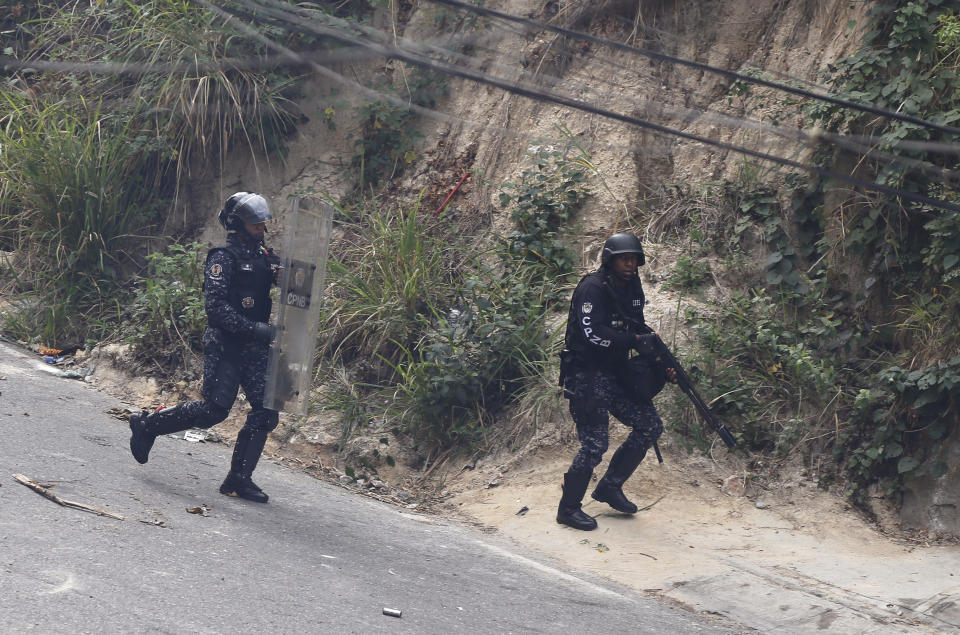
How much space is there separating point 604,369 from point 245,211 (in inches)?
99.3

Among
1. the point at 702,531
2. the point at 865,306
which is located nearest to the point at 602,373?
the point at 702,531

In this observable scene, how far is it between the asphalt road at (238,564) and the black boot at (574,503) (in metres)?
0.46

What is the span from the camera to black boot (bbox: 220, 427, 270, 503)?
579 centimetres

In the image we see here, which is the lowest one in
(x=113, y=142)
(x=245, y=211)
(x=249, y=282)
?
(x=249, y=282)

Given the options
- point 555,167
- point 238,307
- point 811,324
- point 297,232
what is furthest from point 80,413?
point 811,324

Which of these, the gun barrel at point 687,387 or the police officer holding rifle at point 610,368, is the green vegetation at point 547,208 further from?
the gun barrel at point 687,387

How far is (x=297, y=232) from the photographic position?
5656 mm

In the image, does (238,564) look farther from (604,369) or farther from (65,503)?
(604,369)

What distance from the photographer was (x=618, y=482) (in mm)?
6121

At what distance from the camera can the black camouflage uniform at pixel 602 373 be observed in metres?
5.77

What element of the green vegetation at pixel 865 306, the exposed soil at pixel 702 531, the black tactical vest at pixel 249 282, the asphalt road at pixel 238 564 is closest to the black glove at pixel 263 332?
the black tactical vest at pixel 249 282

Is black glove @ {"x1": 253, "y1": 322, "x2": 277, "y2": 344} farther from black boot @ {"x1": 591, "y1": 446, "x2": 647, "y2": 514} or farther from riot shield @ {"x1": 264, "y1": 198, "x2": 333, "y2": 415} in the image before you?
black boot @ {"x1": 591, "y1": 446, "x2": 647, "y2": 514}

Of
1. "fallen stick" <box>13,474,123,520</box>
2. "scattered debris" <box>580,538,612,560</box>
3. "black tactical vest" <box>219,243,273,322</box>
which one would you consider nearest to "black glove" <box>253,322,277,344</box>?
"black tactical vest" <box>219,243,273,322</box>

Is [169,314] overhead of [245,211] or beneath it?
beneath
